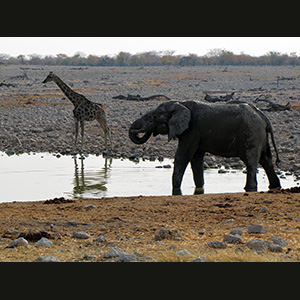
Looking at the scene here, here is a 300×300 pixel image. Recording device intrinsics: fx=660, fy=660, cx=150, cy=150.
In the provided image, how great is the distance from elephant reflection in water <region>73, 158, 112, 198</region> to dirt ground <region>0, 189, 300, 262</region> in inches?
96.0

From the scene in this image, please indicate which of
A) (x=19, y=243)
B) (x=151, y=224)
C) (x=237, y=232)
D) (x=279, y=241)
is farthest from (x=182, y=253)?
(x=151, y=224)

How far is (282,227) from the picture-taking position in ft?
24.9

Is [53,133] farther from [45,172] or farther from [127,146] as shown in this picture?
[45,172]

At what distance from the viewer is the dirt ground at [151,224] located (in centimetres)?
624

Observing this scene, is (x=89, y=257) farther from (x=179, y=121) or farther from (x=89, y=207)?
(x=179, y=121)

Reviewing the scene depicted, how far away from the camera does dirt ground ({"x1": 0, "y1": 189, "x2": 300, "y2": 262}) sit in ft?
20.5

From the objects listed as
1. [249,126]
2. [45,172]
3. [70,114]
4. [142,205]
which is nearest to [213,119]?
[249,126]

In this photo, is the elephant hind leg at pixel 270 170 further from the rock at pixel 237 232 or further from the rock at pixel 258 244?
the rock at pixel 258 244

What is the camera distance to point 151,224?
7.88 metres

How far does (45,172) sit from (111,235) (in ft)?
23.6

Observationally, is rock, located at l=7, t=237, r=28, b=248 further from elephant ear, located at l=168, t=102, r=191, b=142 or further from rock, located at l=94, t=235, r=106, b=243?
elephant ear, located at l=168, t=102, r=191, b=142

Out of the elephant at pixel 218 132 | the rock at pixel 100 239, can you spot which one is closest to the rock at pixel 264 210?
the rock at pixel 100 239

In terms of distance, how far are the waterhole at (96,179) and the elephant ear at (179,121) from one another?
113cm

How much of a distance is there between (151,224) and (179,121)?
396 cm
